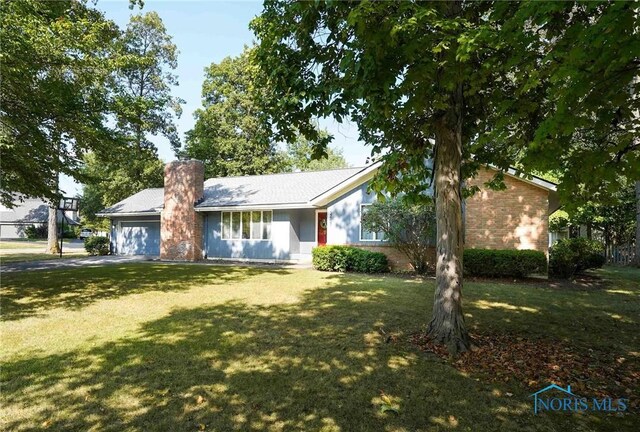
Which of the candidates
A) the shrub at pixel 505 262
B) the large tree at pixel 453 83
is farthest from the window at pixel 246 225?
the large tree at pixel 453 83

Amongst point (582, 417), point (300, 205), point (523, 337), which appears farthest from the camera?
point (300, 205)

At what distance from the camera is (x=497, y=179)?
24.5ft

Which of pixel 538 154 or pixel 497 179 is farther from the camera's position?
pixel 497 179

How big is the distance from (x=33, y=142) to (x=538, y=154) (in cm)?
1133

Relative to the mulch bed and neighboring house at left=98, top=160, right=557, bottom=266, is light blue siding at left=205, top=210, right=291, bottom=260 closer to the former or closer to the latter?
neighboring house at left=98, top=160, right=557, bottom=266

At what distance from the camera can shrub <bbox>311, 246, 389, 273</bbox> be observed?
15.2m

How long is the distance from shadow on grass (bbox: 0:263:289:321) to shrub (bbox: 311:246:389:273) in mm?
1707

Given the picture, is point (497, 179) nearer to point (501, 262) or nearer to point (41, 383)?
point (501, 262)

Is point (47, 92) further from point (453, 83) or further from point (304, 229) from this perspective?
point (304, 229)

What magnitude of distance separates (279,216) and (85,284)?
33.5ft

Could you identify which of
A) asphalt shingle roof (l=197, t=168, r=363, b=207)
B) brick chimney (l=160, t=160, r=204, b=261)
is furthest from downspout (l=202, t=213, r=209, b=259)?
asphalt shingle roof (l=197, t=168, r=363, b=207)

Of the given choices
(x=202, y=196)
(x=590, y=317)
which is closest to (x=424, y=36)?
(x=590, y=317)

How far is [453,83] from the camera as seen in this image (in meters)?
5.04

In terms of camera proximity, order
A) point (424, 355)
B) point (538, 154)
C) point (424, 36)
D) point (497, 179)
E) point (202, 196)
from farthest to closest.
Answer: point (202, 196), point (497, 179), point (424, 355), point (424, 36), point (538, 154)
